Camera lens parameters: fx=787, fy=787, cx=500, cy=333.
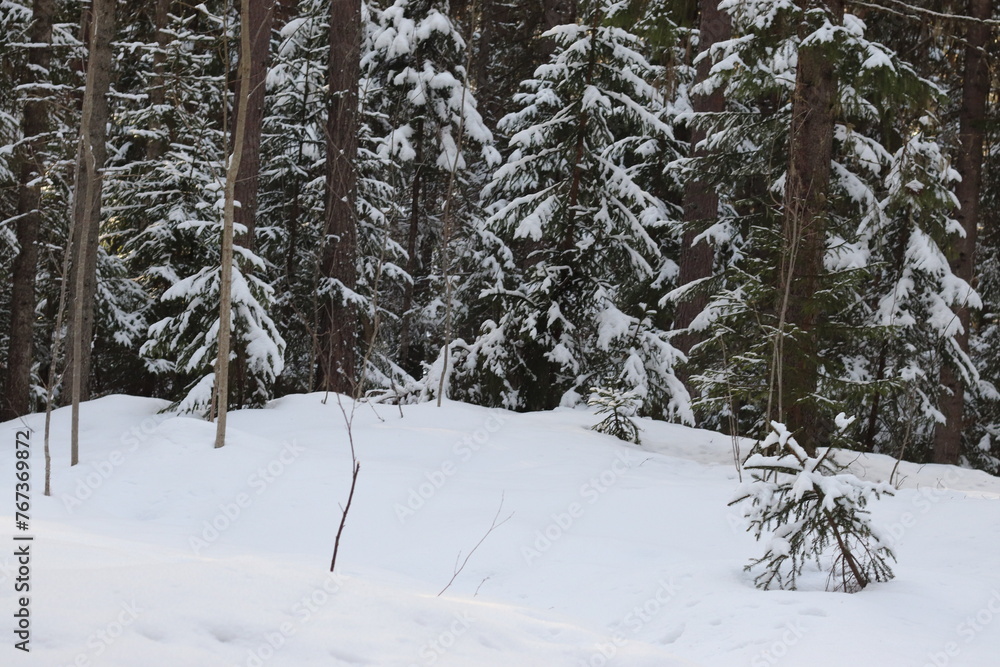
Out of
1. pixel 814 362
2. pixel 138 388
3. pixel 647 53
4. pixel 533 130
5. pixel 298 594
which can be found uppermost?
pixel 647 53

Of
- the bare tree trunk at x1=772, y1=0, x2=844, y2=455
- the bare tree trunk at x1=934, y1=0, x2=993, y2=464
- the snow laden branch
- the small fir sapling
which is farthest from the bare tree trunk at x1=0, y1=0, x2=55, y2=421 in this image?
the bare tree trunk at x1=934, y1=0, x2=993, y2=464

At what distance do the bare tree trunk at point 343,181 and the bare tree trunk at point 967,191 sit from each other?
9330 millimetres

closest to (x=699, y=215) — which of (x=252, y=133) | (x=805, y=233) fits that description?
(x=805, y=233)

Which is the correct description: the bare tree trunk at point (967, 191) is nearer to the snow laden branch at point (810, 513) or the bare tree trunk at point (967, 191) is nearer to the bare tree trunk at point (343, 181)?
the bare tree trunk at point (343, 181)

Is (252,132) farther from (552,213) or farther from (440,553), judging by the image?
(440,553)

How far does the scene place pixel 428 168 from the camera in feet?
49.3

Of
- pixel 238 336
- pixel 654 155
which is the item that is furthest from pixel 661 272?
pixel 238 336

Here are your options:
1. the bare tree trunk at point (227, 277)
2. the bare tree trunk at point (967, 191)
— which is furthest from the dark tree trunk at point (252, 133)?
the bare tree trunk at point (967, 191)

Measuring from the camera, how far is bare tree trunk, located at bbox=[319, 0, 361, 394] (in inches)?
452

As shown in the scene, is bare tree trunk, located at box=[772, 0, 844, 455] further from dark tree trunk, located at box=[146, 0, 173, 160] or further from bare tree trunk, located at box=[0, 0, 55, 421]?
bare tree trunk, located at box=[0, 0, 55, 421]

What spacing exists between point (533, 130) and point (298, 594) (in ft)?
27.9

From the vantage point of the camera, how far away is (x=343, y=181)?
1148cm

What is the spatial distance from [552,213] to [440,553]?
599 centimetres

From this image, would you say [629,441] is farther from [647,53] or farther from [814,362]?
[647,53]
